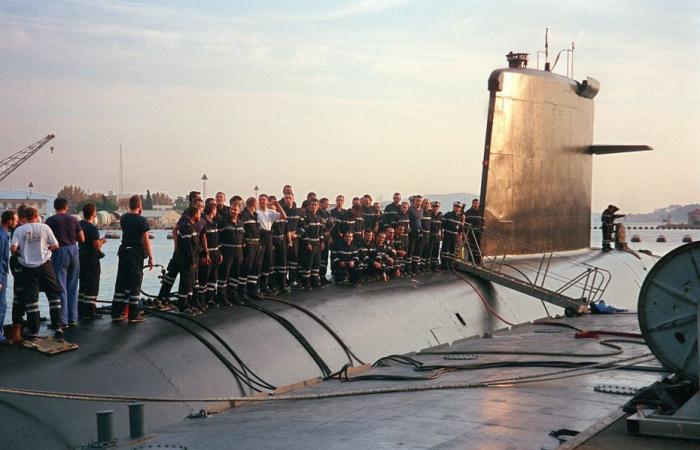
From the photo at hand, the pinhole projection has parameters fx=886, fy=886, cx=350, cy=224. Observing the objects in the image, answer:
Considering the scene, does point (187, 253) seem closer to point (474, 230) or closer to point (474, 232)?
point (474, 230)

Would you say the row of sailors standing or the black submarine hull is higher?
the row of sailors standing

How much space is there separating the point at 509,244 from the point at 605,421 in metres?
12.3

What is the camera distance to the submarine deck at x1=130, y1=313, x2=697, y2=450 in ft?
20.5

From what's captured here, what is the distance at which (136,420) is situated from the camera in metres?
Result: 6.74

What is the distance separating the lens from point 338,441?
6.35 meters

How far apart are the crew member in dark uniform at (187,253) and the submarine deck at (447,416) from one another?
2368 mm

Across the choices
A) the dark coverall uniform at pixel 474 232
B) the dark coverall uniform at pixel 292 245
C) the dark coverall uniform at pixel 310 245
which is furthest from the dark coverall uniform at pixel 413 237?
the dark coverall uniform at pixel 292 245

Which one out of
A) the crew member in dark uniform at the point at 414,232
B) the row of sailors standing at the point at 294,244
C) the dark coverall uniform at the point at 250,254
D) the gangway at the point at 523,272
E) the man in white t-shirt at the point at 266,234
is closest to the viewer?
the row of sailors standing at the point at 294,244

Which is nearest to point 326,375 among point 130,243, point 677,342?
point 130,243

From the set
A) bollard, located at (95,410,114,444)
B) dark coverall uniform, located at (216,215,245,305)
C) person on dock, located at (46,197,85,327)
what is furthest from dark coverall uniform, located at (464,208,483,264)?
bollard, located at (95,410,114,444)

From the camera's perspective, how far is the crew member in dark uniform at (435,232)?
1750 centimetres

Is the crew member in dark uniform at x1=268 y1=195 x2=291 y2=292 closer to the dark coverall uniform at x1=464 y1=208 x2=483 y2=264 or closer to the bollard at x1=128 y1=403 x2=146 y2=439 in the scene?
the dark coverall uniform at x1=464 y1=208 x2=483 y2=264

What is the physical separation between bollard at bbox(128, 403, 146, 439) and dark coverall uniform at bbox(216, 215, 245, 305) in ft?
17.0

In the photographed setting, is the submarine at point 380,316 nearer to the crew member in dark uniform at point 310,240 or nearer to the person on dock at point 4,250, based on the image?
the crew member in dark uniform at point 310,240
